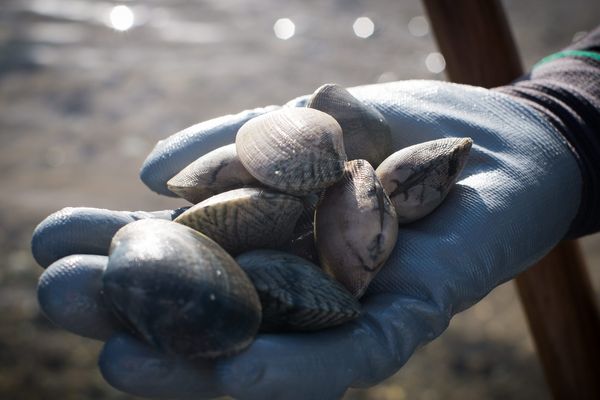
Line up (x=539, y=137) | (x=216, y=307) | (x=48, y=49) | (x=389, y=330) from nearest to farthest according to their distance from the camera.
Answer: (x=216, y=307) < (x=389, y=330) < (x=539, y=137) < (x=48, y=49)

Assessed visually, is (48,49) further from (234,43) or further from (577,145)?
(577,145)

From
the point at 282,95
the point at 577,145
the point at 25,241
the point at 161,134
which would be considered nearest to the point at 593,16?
the point at 282,95

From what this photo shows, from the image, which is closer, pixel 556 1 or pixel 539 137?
pixel 539 137

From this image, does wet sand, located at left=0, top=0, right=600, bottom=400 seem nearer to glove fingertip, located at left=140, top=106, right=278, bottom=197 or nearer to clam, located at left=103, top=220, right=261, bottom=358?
glove fingertip, located at left=140, top=106, right=278, bottom=197

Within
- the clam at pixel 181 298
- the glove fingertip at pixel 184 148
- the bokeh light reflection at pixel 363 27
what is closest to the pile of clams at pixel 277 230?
the clam at pixel 181 298

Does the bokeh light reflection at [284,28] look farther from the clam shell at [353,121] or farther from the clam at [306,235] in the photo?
the clam at [306,235]

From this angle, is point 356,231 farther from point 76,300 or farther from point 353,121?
point 76,300
